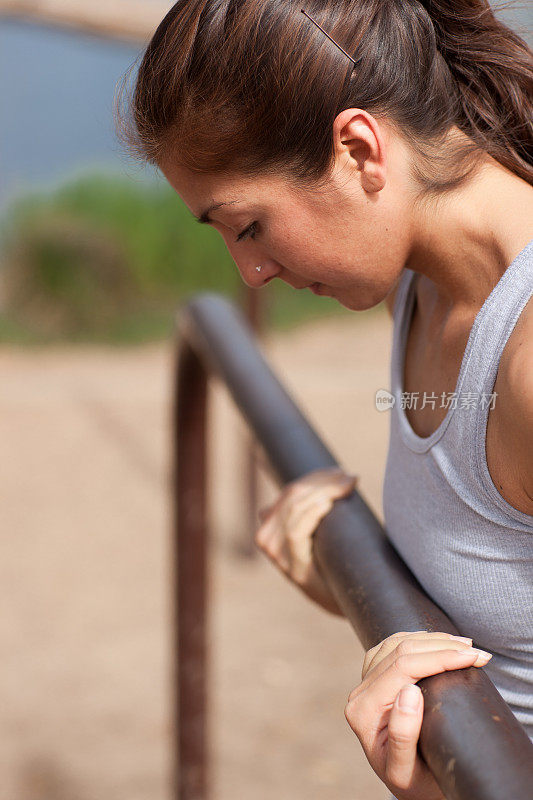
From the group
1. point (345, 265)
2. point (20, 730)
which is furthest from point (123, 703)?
point (345, 265)

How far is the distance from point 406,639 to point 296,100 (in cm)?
45

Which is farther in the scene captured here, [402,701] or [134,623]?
[134,623]

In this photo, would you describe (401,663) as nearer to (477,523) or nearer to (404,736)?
(404,736)

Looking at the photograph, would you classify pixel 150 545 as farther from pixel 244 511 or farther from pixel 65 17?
pixel 65 17

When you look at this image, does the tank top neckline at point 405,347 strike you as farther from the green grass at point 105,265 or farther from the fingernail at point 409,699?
the green grass at point 105,265

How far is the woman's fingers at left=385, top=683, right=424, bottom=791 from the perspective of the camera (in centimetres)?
59

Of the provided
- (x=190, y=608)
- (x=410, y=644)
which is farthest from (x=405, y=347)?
(x=190, y=608)

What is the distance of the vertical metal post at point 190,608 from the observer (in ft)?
5.62

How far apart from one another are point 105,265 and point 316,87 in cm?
597

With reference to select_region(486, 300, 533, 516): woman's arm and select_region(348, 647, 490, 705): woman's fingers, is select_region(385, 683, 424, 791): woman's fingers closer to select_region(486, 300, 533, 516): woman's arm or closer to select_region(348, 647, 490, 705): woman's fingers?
select_region(348, 647, 490, 705): woman's fingers

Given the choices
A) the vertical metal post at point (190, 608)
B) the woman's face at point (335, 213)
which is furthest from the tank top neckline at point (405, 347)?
the vertical metal post at point (190, 608)

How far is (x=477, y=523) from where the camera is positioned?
32.8 inches

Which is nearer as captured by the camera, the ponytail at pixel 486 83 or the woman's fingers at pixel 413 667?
the woman's fingers at pixel 413 667

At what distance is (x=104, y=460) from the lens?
4262 mm
